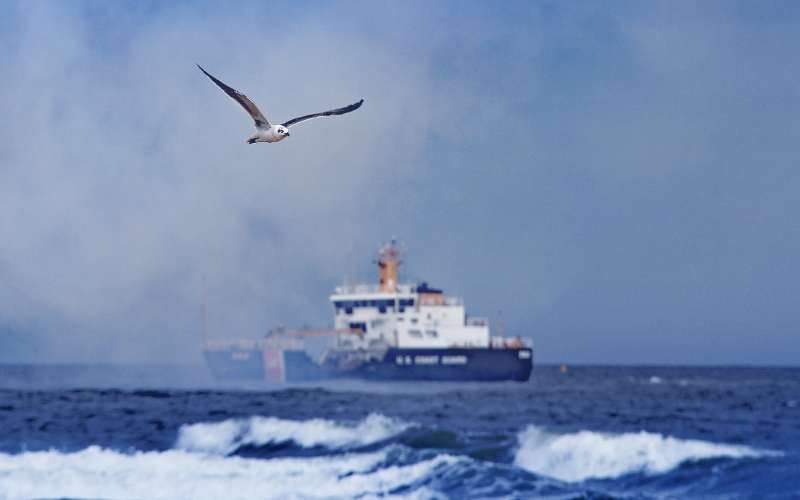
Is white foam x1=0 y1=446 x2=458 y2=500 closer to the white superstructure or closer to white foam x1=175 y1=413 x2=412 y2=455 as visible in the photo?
white foam x1=175 y1=413 x2=412 y2=455

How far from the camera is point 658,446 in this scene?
2008 centimetres

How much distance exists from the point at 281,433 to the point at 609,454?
10.4 meters

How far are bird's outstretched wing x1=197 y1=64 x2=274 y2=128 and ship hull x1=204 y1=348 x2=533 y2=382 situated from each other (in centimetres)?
5306

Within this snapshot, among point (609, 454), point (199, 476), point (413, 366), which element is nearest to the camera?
point (199, 476)

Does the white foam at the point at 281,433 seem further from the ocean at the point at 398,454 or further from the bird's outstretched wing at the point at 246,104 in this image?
the bird's outstretched wing at the point at 246,104

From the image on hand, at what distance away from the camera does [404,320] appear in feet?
208

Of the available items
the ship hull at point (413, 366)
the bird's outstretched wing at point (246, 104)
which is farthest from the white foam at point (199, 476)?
the ship hull at point (413, 366)

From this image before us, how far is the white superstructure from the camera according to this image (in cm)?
6338

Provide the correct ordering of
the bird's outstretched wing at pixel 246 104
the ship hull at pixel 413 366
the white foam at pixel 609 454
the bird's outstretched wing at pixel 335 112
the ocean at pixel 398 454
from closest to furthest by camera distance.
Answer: the bird's outstretched wing at pixel 246 104 < the bird's outstretched wing at pixel 335 112 < the ocean at pixel 398 454 < the white foam at pixel 609 454 < the ship hull at pixel 413 366

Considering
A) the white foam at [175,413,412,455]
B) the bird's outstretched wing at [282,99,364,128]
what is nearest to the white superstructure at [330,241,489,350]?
the white foam at [175,413,412,455]

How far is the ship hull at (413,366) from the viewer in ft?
202

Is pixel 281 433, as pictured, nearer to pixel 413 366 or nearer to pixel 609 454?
pixel 609 454

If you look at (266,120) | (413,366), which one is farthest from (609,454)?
(413,366)

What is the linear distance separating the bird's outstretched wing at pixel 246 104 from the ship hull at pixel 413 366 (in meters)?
53.1
